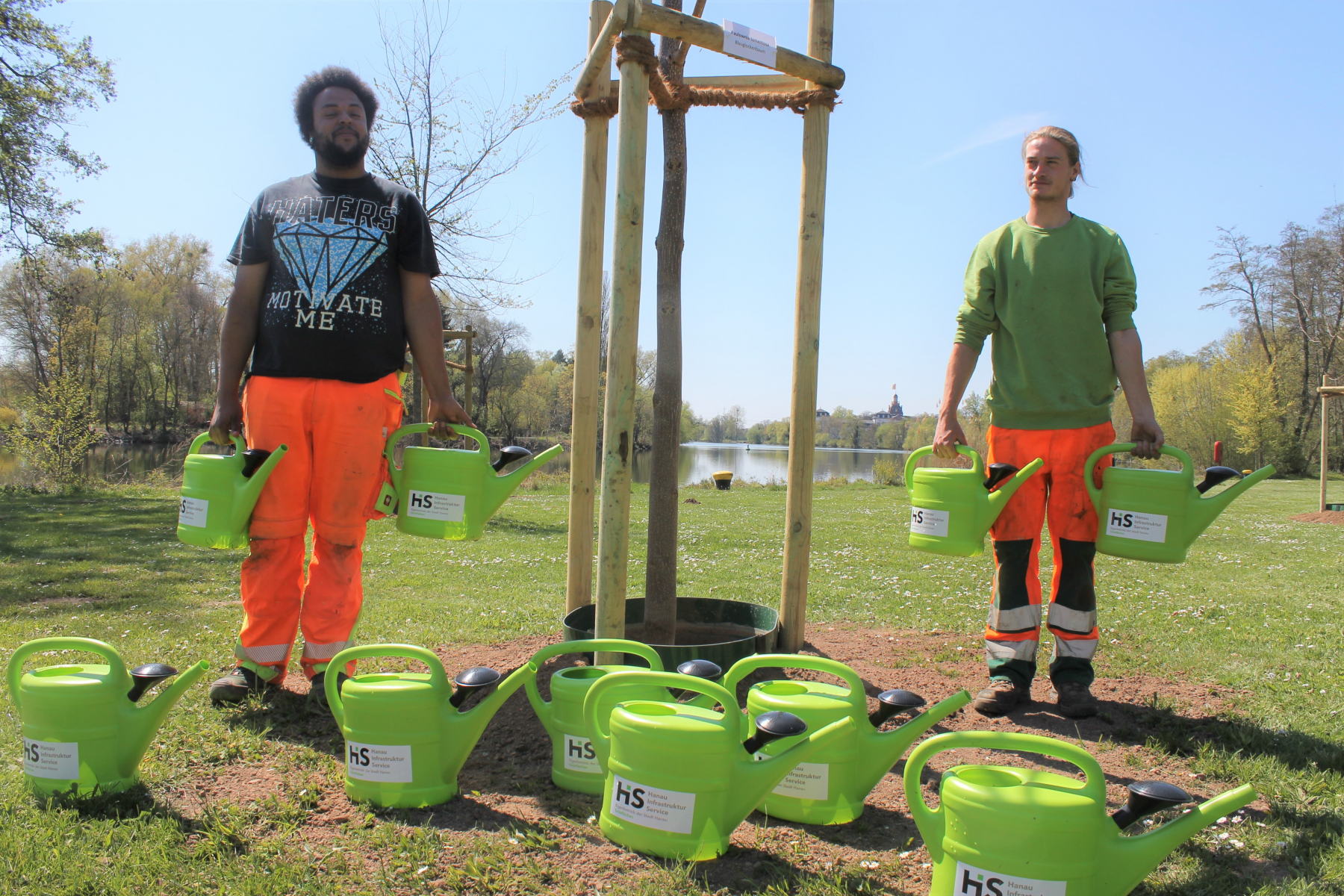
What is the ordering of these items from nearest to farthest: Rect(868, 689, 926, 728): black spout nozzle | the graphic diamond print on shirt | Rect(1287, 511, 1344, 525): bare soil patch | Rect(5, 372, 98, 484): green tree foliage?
Rect(868, 689, 926, 728): black spout nozzle, the graphic diamond print on shirt, Rect(1287, 511, 1344, 525): bare soil patch, Rect(5, 372, 98, 484): green tree foliage

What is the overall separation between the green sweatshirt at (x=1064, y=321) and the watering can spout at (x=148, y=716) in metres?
2.85

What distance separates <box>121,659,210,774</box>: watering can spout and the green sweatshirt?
112 inches

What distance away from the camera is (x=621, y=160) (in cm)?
255

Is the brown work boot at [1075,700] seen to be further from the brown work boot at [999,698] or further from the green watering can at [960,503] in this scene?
the green watering can at [960,503]

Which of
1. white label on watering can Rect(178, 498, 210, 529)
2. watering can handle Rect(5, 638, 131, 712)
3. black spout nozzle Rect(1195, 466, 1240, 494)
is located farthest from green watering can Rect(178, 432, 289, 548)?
black spout nozzle Rect(1195, 466, 1240, 494)

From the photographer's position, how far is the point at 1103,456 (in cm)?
292

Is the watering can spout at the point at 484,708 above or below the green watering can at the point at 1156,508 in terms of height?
below

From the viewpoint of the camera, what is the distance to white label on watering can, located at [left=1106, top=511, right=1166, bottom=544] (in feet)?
8.98

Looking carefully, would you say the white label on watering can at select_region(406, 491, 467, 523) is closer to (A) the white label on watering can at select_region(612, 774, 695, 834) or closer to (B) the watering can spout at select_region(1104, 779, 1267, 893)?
(A) the white label on watering can at select_region(612, 774, 695, 834)

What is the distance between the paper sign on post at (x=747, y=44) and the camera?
109 inches

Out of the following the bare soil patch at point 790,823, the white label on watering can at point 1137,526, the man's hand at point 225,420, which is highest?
the man's hand at point 225,420

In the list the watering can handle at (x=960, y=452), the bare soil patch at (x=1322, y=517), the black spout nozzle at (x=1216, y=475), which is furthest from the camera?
the bare soil patch at (x=1322, y=517)

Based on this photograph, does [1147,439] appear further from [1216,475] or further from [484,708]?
[484,708]

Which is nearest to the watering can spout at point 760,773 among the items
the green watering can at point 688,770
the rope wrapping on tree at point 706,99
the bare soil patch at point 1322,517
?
the green watering can at point 688,770
